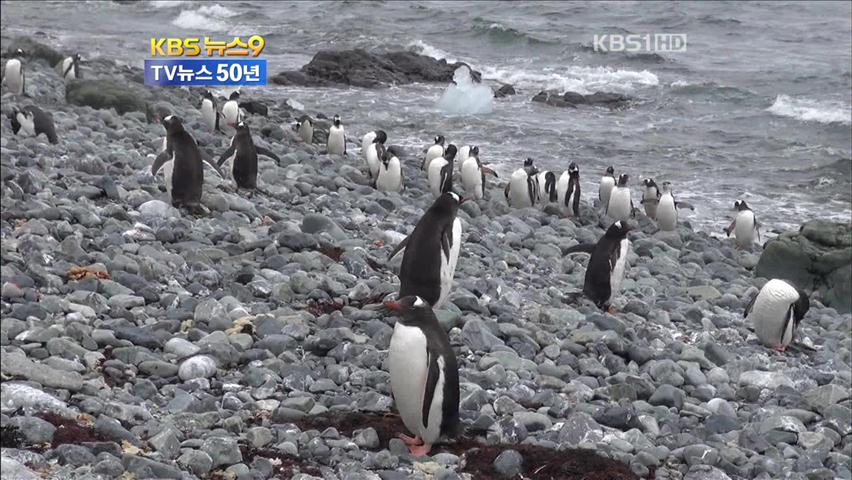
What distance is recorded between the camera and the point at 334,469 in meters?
4.56

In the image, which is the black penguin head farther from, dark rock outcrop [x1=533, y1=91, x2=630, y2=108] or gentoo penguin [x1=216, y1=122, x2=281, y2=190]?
dark rock outcrop [x1=533, y1=91, x2=630, y2=108]

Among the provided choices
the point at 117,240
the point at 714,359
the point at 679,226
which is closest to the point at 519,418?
the point at 714,359

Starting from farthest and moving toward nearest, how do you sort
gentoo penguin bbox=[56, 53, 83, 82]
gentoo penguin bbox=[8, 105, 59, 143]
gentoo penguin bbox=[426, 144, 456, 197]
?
gentoo penguin bbox=[56, 53, 83, 82] < gentoo penguin bbox=[426, 144, 456, 197] < gentoo penguin bbox=[8, 105, 59, 143]

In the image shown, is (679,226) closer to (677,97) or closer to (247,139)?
(247,139)

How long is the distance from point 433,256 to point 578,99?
17.6 m

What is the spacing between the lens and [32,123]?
420 inches

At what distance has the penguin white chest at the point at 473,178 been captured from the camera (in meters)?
13.0

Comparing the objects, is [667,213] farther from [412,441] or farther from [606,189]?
[412,441]

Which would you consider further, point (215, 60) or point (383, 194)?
point (215, 60)

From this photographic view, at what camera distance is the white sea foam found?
22797 mm

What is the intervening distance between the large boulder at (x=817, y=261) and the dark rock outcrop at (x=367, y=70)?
1410cm

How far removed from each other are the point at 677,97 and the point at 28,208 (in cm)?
2041

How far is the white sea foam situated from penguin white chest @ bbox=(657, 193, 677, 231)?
11047 mm

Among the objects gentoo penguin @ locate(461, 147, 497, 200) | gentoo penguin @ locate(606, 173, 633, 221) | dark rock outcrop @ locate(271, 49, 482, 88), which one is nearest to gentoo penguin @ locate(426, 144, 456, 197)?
gentoo penguin @ locate(461, 147, 497, 200)
